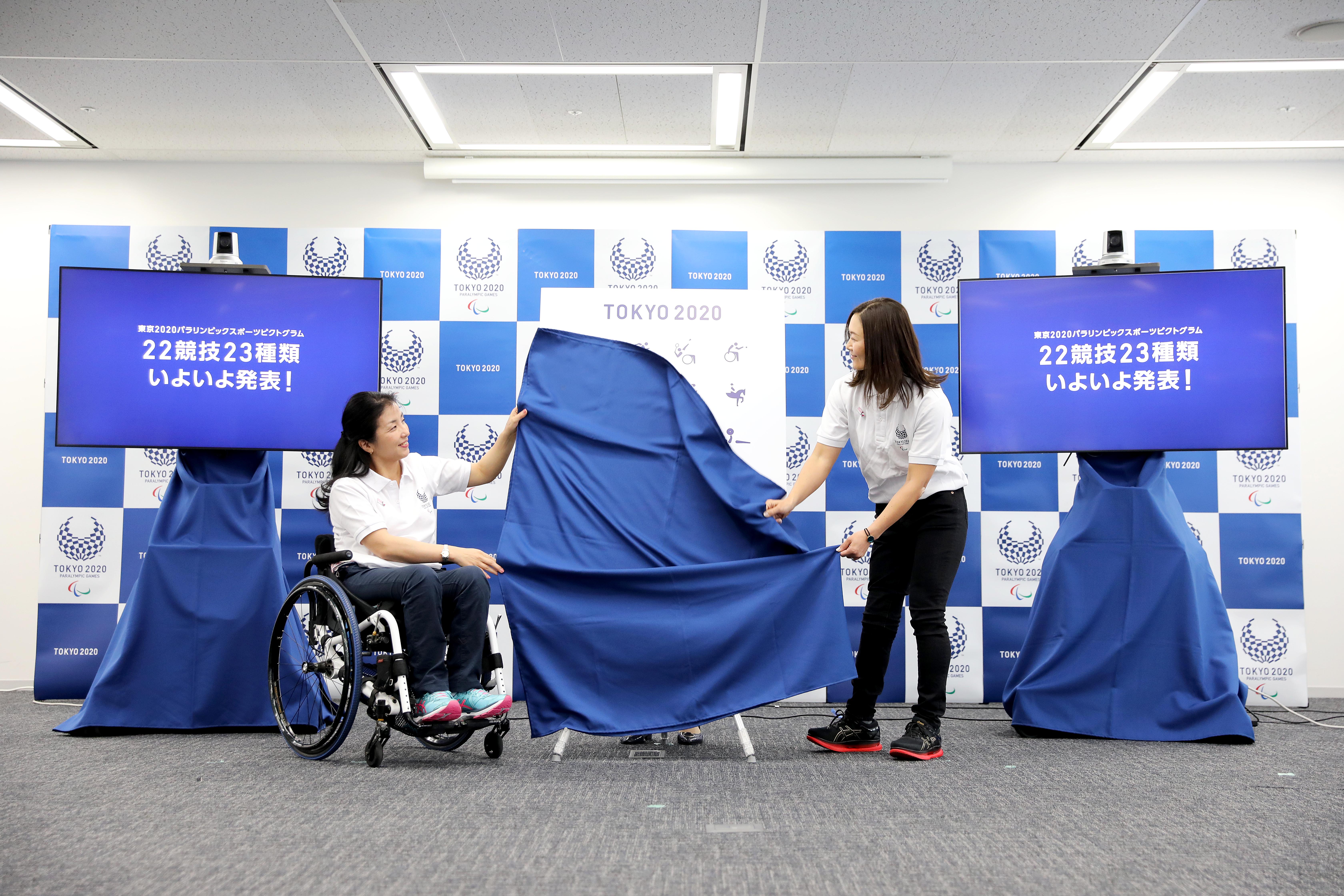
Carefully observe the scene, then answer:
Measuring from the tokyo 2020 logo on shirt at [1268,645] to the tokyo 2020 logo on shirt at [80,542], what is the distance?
4.88 m

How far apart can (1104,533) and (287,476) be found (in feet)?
10.7

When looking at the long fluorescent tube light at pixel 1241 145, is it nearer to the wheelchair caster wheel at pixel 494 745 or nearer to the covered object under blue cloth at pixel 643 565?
the covered object under blue cloth at pixel 643 565

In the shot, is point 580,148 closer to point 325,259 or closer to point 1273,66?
point 325,259

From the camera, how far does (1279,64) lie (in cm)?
328

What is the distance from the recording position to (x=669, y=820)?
1.94 meters

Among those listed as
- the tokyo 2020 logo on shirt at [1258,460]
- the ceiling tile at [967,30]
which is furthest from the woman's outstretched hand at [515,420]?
the tokyo 2020 logo on shirt at [1258,460]

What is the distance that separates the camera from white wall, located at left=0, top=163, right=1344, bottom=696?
13.3ft

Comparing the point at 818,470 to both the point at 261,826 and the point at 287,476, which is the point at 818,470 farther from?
the point at 287,476

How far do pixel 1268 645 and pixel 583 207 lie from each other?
3508 millimetres

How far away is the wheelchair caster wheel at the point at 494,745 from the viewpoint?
256 cm

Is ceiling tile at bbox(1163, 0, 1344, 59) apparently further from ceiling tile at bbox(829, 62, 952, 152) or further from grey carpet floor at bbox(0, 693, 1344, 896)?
grey carpet floor at bbox(0, 693, 1344, 896)

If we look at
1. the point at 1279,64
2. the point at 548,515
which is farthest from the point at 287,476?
the point at 1279,64

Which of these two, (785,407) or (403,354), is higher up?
(403,354)

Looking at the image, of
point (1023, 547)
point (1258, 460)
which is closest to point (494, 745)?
point (1023, 547)
